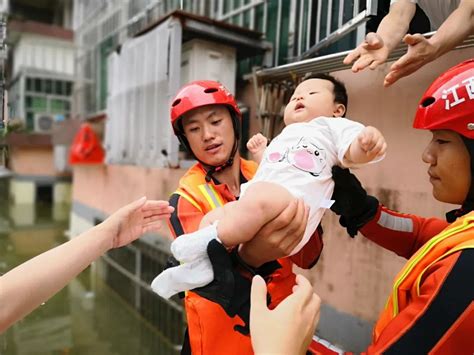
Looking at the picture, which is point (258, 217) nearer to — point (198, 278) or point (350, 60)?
point (198, 278)

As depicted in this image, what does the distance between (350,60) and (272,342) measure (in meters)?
1.16

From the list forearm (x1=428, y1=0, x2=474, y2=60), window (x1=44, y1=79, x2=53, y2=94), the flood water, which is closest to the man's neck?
forearm (x1=428, y1=0, x2=474, y2=60)

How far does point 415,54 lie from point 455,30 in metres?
0.25

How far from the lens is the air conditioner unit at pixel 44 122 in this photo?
27.6 ft

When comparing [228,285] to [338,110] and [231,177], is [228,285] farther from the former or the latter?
[338,110]

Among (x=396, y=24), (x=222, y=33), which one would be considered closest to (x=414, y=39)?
(x=396, y=24)

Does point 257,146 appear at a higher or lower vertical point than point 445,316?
higher

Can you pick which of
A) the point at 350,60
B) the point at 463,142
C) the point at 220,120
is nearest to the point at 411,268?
the point at 463,142

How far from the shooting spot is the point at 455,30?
61.6 inches

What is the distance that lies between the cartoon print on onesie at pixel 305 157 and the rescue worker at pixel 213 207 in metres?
0.19

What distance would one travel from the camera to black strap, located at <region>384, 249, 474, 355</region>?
0.93 metres

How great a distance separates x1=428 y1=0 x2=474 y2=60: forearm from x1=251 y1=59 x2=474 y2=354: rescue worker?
367 mm

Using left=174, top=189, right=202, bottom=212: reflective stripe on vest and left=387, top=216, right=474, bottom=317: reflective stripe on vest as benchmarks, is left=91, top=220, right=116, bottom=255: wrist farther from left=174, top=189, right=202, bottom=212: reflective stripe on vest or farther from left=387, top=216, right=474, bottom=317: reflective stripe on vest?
left=387, top=216, right=474, bottom=317: reflective stripe on vest

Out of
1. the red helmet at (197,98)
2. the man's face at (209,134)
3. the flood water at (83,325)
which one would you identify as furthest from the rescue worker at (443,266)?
the flood water at (83,325)
